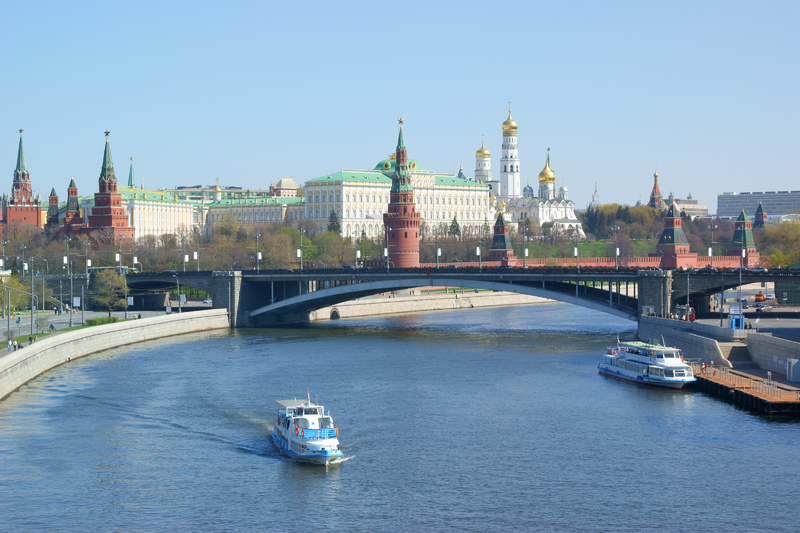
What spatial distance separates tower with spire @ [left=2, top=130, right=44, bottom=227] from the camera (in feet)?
520

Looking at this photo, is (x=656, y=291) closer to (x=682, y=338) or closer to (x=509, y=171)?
(x=682, y=338)

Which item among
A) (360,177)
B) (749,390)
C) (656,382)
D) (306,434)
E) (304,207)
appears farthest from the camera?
(304,207)

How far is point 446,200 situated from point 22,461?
133 m

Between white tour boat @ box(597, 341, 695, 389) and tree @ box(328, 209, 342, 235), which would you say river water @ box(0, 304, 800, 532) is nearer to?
white tour boat @ box(597, 341, 695, 389)

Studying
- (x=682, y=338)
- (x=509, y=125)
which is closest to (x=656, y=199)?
(x=509, y=125)

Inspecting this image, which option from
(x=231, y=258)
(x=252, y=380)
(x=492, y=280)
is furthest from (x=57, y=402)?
(x=231, y=258)

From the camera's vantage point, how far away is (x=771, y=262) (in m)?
82.9

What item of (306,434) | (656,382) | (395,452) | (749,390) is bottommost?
(395,452)

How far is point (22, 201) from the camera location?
524 feet

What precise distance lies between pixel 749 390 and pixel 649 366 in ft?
17.2

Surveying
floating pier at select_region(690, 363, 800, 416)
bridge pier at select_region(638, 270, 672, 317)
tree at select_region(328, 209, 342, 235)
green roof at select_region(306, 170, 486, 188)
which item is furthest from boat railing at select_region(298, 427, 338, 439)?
green roof at select_region(306, 170, 486, 188)

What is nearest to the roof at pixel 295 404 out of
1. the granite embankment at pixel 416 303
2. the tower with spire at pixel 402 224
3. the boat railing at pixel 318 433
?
the boat railing at pixel 318 433

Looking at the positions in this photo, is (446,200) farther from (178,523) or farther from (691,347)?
(178,523)

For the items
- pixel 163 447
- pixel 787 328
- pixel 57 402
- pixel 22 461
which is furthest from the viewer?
pixel 787 328
